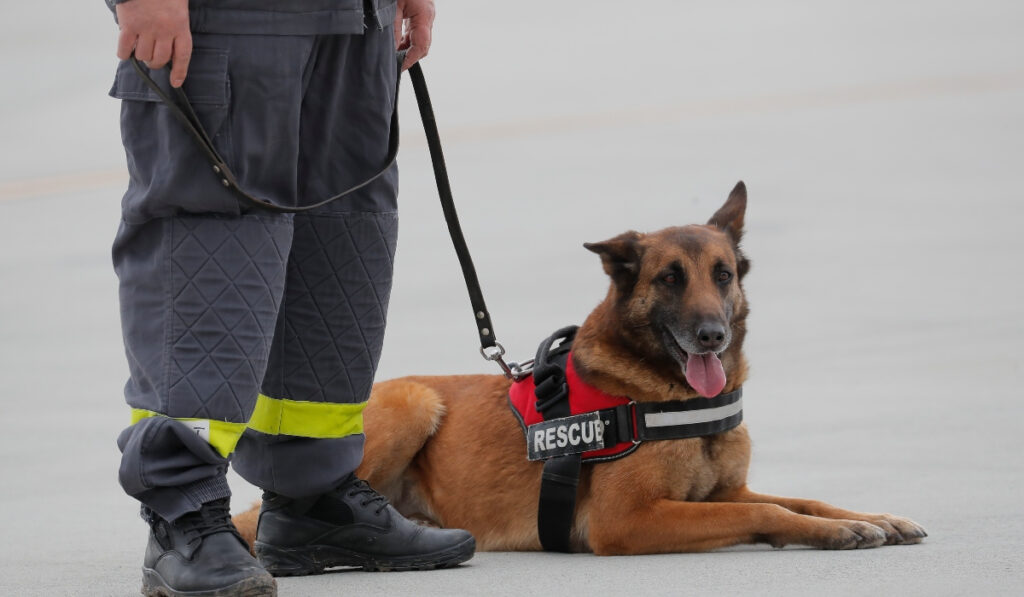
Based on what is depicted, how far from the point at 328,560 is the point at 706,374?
3.76ft

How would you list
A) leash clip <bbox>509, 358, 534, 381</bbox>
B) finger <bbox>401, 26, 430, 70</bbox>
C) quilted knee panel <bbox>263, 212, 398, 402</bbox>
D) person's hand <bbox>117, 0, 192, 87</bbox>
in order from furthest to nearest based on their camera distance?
1. leash clip <bbox>509, 358, 534, 381</bbox>
2. finger <bbox>401, 26, 430, 70</bbox>
3. quilted knee panel <bbox>263, 212, 398, 402</bbox>
4. person's hand <bbox>117, 0, 192, 87</bbox>

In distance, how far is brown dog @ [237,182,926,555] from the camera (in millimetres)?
3580

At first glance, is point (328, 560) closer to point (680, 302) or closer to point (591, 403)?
point (591, 403)

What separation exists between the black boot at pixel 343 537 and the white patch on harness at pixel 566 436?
0.48 metres

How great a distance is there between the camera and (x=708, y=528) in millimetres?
3553

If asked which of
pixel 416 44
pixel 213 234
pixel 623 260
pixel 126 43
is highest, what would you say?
pixel 416 44

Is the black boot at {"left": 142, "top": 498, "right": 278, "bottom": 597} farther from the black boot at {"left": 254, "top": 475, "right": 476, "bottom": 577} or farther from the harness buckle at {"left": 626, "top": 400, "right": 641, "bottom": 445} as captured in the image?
the harness buckle at {"left": 626, "top": 400, "right": 641, "bottom": 445}

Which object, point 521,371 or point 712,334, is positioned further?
point 521,371

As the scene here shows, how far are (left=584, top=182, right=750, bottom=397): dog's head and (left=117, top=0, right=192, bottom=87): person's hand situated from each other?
4.65ft

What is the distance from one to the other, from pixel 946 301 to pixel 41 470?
509 centimetres

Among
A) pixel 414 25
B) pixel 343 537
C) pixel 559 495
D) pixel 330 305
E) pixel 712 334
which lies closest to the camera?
pixel 330 305

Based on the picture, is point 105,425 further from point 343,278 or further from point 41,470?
point 343,278

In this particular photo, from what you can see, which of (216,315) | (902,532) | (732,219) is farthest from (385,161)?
(902,532)

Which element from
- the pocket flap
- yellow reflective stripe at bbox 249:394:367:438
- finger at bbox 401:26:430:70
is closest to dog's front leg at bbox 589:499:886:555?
yellow reflective stripe at bbox 249:394:367:438
